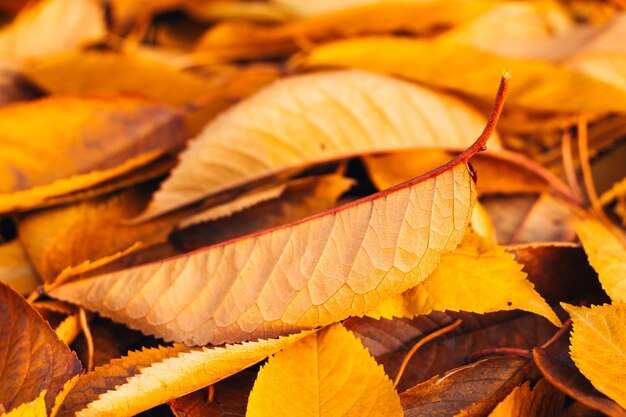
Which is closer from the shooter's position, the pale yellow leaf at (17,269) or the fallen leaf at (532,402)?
the fallen leaf at (532,402)

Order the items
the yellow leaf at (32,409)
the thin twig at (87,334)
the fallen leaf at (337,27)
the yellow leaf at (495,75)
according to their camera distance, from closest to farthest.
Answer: the yellow leaf at (32,409)
the thin twig at (87,334)
the yellow leaf at (495,75)
the fallen leaf at (337,27)

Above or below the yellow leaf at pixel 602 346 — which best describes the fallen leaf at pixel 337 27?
above

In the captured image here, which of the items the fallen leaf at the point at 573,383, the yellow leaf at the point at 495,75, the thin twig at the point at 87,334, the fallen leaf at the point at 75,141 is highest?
the yellow leaf at the point at 495,75

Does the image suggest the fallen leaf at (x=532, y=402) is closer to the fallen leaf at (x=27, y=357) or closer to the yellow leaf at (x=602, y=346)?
the yellow leaf at (x=602, y=346)

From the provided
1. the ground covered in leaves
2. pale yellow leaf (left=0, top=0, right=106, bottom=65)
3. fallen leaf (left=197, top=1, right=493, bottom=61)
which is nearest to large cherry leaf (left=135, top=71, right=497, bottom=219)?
the ground covered in leaves

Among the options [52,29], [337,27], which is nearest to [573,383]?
[337,27]

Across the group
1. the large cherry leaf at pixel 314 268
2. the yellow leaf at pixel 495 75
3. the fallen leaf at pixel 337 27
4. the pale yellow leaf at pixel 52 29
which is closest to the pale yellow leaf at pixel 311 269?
the large cherry leaf at pixel 314 268

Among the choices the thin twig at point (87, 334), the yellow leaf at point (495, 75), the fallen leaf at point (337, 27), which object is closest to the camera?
the thin twig at point (87, 334)

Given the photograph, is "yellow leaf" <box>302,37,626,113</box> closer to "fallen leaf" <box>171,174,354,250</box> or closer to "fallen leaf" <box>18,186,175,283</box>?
"fallen leaf" <box>171,174,354,250</box>
